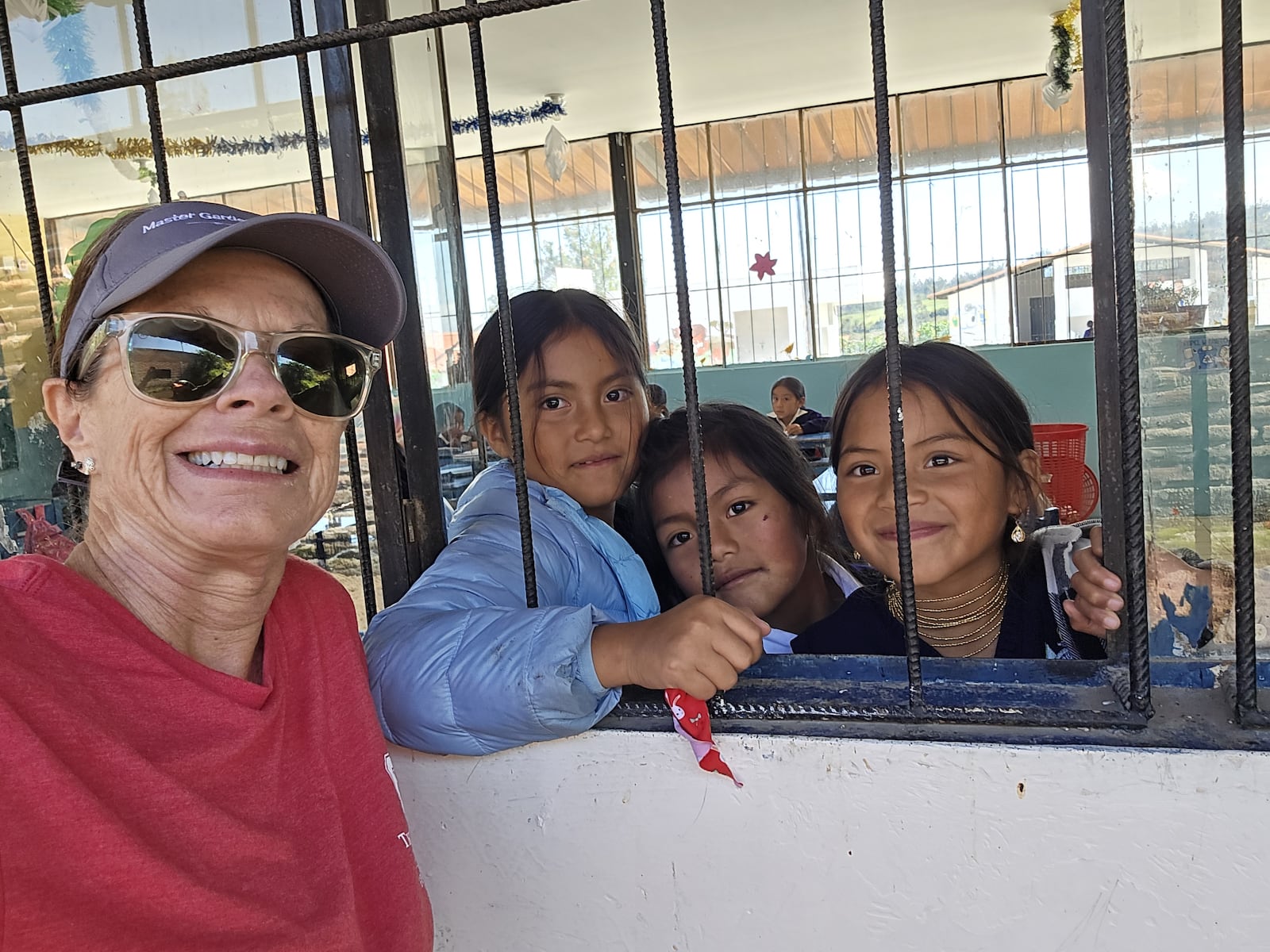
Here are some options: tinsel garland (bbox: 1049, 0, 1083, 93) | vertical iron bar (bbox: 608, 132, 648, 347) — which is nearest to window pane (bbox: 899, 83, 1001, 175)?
tinsel garland (bbox: 1049, 0, 1083, 93)

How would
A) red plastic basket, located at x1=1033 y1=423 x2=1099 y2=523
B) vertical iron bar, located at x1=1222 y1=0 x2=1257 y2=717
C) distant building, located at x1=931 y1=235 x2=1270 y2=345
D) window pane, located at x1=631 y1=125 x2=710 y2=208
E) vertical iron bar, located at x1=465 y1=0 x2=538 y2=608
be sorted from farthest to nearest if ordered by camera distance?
window pane, located at x1=631 y1=125 x2=710 y2=208 < distant building, located at x1=931 y1=235 x2=1270 y2=345 < red plastic basket, located at x1=1033 y1=423 x2=1099 y2=523 < vertical iron bar, located at x1=465 y1=0 x2=538 y2=608 < vertical iron bar, located at x1=1222 y1=0 x2=1257 y2=717

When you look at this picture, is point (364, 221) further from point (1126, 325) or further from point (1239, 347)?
point (1239, 347)

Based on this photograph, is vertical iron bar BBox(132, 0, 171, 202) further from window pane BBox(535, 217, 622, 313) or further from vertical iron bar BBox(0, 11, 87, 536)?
window pane BBox(535, 217, 622, 313)

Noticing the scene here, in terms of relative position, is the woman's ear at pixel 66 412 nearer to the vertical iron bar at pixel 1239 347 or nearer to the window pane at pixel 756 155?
the vertical iron bar at pixel 1239 347

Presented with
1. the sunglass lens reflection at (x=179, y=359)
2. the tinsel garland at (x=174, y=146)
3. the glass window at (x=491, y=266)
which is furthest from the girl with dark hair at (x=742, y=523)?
the glass window at (x=491, y=266)

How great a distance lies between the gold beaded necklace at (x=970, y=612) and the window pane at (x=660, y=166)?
9492mm

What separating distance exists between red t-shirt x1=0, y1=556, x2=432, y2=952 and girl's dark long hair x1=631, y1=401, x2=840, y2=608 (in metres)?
1.01

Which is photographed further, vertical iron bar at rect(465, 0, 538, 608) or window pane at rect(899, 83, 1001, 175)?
window pane at rect(899, 83, 1001, 175)

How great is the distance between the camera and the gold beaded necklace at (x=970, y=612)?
1655mm

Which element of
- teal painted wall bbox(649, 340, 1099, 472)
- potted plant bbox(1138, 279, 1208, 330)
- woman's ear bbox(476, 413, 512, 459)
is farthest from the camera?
teal painted wall bbox(649, 340, 1099, 472)

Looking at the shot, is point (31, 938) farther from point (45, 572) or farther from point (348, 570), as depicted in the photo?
point (348, 570)

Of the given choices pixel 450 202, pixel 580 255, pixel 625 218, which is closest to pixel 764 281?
pixel 625 218

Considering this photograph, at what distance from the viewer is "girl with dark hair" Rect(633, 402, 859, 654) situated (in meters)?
1.94

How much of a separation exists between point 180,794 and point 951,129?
10.5 meters
